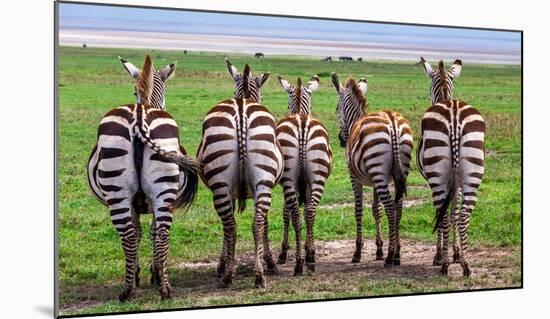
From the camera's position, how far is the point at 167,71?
8.42m

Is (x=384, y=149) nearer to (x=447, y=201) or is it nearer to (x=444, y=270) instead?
(x=447, y=201)

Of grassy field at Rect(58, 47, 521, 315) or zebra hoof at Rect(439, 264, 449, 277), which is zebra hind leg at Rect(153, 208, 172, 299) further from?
zebra hoof at Rect(439, 264, 449, 277)

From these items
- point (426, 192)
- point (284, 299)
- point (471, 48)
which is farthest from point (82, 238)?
point (471, 48)

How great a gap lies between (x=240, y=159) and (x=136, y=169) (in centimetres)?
100

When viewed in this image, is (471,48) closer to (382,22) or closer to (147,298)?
(382,22)

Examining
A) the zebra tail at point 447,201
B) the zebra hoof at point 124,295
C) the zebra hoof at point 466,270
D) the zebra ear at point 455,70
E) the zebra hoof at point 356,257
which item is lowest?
the zebra hoof at point 124,295

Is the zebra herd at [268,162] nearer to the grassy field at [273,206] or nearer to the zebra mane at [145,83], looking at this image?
the zebra mane at [145,83]

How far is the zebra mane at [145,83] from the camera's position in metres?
8.08

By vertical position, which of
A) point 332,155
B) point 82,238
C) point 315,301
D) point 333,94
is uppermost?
point 333,94

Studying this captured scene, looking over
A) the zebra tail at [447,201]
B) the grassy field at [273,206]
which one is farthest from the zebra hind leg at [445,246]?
the zebra tail at [447,201]

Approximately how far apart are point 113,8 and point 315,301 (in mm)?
3482

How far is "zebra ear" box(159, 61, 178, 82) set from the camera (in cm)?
841

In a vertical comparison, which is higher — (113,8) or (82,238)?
(113,8)

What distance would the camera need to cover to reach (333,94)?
973 centimetres
